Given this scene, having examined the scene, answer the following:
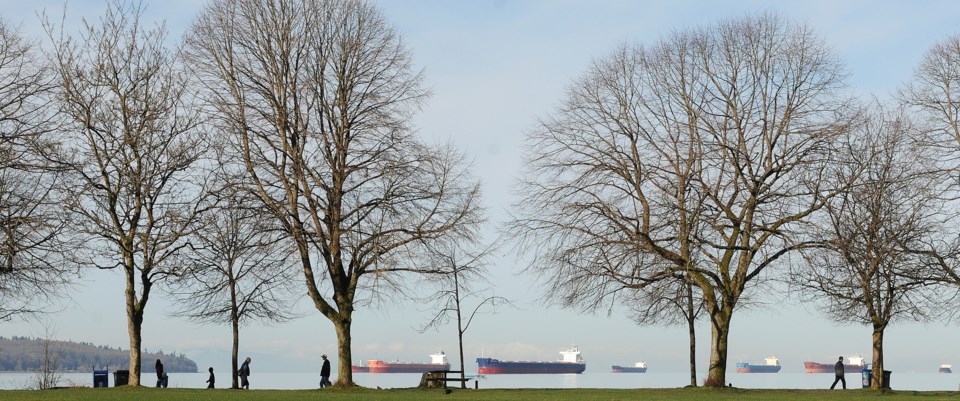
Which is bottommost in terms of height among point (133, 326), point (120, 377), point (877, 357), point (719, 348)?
point (120, 377)

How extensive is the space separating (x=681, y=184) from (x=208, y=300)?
69.1 ft

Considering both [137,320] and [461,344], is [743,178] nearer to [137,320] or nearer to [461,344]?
[461,344]

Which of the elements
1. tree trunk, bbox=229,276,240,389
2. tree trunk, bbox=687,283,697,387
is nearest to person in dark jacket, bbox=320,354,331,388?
tree trunk, bbox=229,276,240,389

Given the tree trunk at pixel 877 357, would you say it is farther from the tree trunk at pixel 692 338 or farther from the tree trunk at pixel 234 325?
the tree trunk at pixel 234 325

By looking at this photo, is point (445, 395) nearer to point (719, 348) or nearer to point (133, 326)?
point (719, 348)

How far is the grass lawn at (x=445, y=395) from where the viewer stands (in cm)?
2955

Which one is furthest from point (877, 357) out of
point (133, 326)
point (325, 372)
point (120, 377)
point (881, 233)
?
point (120, 377)

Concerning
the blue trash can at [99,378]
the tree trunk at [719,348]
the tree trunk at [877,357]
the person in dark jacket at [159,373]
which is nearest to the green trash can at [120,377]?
the blue trash can at [99,378]

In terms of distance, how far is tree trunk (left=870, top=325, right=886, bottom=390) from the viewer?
41344 millimetres

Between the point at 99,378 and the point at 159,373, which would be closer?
the point at 99,378

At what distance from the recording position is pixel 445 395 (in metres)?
33.0

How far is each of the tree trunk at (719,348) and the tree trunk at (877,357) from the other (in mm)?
7802

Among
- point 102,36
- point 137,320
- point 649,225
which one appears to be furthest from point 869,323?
point 102,36

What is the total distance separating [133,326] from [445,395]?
42.4ft
